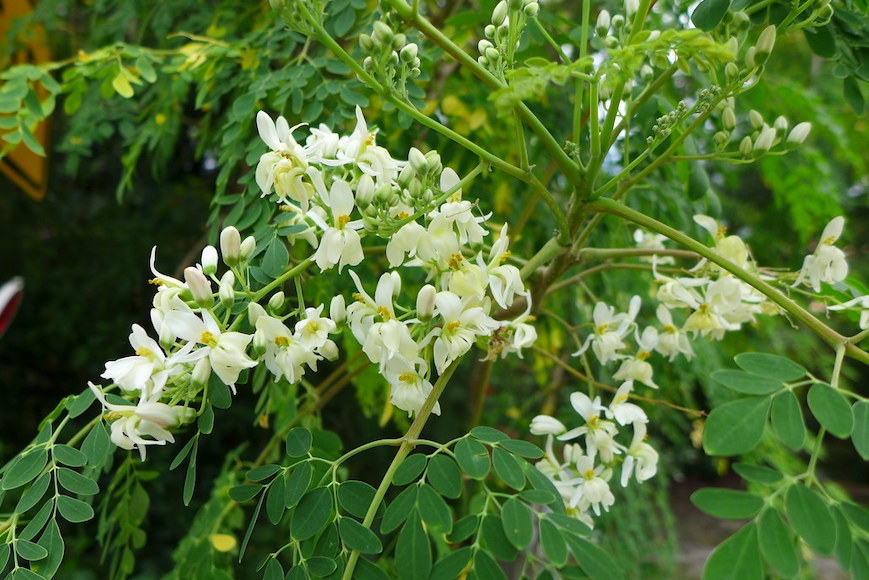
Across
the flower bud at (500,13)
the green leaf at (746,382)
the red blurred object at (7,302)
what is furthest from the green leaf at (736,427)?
the red blurred object at (7,302)

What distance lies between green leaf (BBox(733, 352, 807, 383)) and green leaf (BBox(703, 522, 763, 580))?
12cm

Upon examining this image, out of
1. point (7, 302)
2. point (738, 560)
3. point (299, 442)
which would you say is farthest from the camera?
point (7, 302)

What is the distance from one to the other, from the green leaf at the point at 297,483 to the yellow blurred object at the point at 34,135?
1073 millimetres

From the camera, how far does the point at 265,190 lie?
2.15 feet

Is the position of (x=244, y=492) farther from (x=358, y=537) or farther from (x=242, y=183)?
(x=242, y=183)

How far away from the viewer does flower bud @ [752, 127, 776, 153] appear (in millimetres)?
745

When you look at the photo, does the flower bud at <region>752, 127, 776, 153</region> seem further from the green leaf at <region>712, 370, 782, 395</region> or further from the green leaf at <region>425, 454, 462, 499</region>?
the green leaf at <region>425, 454, 462, 499</region>

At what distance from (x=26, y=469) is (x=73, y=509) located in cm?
7

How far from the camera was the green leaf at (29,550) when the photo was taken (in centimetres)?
63

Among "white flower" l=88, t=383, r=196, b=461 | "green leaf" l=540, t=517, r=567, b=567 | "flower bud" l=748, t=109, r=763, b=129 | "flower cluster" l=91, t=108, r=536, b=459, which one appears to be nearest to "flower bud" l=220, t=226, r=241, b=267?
"flower cluster" l=91, t=108, r=536, b=459

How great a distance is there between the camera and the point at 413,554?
586 mm

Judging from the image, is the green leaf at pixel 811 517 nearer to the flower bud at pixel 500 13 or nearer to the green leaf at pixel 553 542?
the green leaf at pixel 553 542

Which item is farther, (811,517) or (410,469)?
(410,469)

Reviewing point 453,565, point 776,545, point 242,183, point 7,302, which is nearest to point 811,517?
point 776,545
